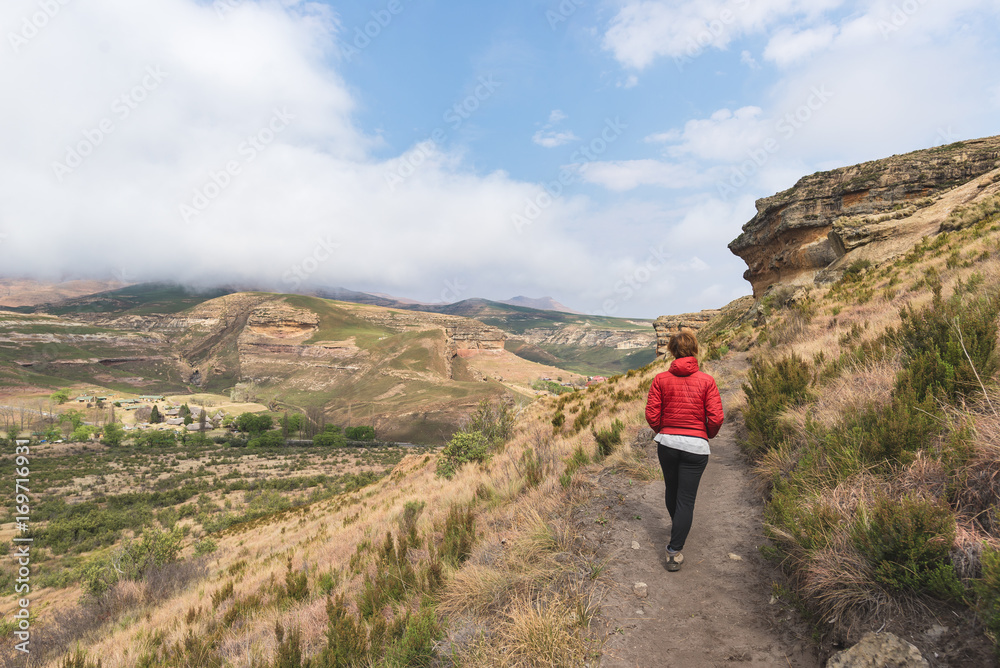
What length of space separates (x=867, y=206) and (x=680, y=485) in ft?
92.5

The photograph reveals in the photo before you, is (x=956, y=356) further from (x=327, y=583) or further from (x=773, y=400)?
(x=327, y=583)

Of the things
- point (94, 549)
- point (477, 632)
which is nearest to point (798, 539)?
point (477, 632)

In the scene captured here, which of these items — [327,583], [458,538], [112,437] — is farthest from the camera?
[112,437]

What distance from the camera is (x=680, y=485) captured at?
12.4ft

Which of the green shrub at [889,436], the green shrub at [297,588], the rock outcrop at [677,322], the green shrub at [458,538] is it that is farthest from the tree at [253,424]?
the green shrub at [889,436]

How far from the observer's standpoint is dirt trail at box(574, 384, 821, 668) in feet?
8.63

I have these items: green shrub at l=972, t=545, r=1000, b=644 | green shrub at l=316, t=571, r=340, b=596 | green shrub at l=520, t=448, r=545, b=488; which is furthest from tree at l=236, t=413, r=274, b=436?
green shrub at l=972, t=545, r=1000, b=644

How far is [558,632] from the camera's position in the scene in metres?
2.73

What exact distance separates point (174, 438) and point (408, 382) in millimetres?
52478

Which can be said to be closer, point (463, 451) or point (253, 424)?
point (463, 451)

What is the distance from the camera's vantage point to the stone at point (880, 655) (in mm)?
1935

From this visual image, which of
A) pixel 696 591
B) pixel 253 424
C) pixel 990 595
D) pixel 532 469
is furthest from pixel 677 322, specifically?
pixel 253 424

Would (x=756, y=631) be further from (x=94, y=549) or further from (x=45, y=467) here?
(x=45, y=467)

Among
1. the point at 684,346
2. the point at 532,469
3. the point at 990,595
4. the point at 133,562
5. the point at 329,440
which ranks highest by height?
the point at 684,346
